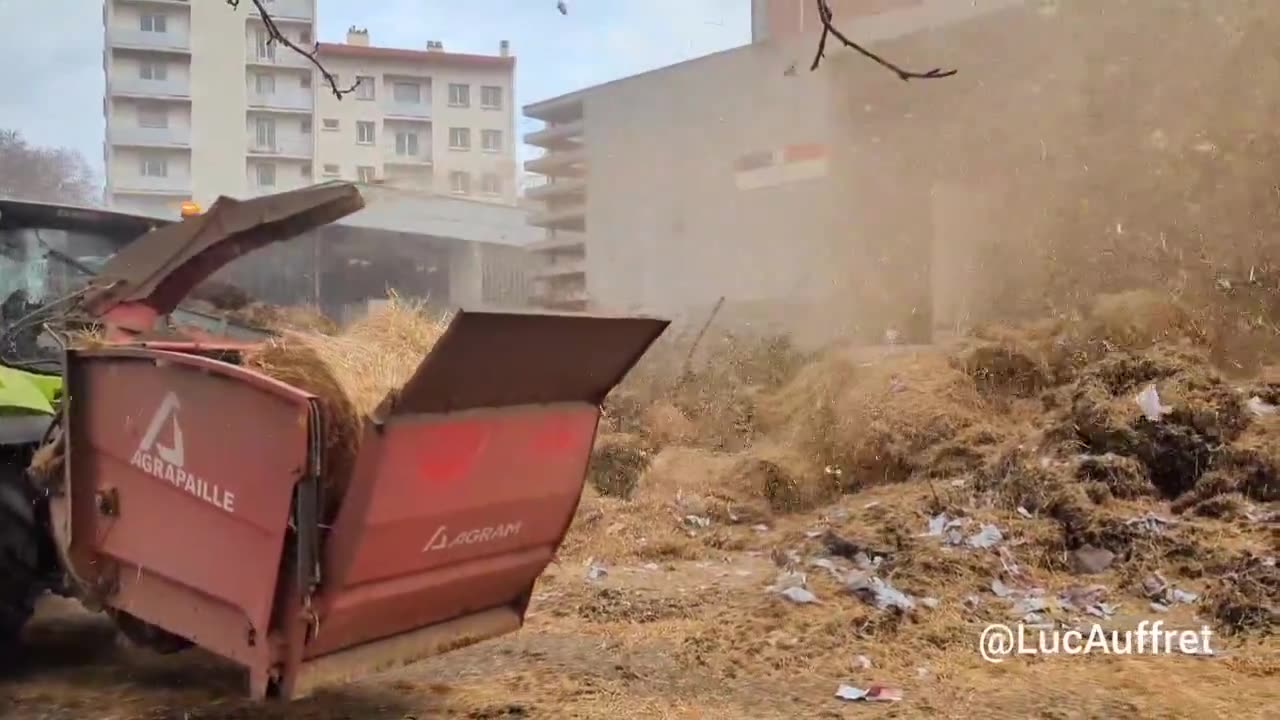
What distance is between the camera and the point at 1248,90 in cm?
1101

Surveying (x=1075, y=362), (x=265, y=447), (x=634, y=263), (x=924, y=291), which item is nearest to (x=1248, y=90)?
(x=924, y=291)

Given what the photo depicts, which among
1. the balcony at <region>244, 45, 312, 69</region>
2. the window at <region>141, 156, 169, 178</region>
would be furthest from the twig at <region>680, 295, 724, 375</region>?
the window at <region>141, 156, 169, 178</region>

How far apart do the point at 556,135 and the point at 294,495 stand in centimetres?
1634

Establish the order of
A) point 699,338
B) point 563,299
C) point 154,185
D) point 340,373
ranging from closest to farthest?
point 340,373, point 699,338, point 563,299, point 154,185

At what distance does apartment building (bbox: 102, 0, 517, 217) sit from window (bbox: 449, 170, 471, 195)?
0.04 metres

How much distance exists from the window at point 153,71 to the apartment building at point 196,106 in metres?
0.03

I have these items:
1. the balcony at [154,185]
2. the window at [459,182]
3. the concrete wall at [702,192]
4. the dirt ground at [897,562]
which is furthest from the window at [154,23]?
the dirt ground at [897,562]

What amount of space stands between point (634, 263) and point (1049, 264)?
7.52 metres

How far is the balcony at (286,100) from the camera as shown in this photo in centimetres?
3322

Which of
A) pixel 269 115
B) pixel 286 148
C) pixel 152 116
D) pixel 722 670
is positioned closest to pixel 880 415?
pixel 722 670

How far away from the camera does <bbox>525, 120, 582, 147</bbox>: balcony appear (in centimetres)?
1847

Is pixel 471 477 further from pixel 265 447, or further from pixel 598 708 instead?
pixel 598 708

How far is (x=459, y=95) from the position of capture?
25406 mm

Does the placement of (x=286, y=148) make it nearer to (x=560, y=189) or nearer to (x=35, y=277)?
(x=560, y=189)
